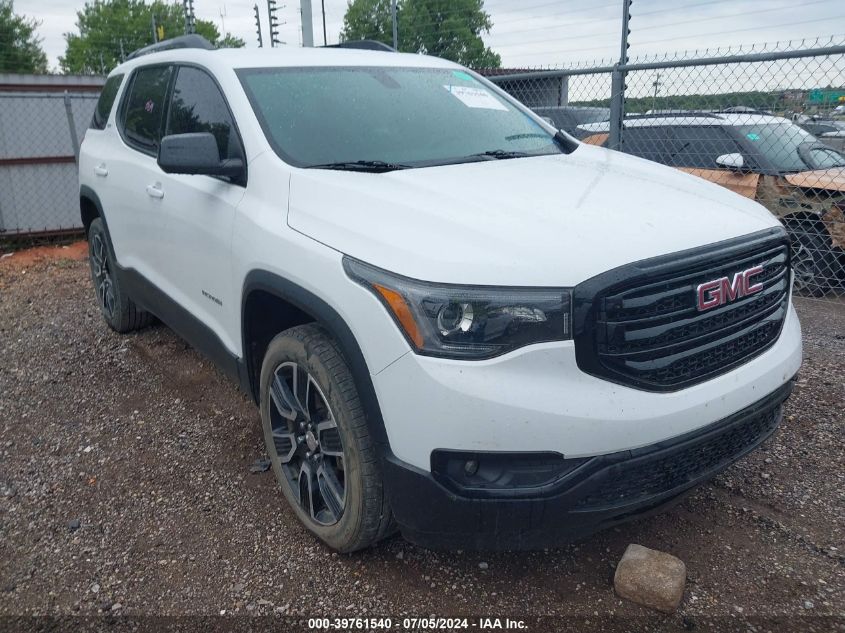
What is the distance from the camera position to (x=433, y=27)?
28.3 meters

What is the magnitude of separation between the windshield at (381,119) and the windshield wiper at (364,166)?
2 cm

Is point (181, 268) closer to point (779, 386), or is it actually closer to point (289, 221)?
point (289, 221)

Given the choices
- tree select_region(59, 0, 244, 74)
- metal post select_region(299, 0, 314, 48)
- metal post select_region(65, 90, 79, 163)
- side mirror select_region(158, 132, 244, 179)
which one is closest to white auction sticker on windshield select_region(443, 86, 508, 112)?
side mirror select_region(158, 132, 244, 179)

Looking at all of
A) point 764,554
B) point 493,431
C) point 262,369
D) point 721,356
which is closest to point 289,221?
point 262,369

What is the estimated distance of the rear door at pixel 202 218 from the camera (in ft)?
10.0

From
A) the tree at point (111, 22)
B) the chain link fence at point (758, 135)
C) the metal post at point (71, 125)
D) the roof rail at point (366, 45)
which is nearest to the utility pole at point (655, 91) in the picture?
the chain link fence at point (758, 135)

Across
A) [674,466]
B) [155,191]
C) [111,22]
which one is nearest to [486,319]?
[674,466]

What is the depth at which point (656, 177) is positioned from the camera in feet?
9.58

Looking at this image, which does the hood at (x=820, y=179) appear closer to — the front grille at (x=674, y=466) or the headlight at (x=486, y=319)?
the front grille at (x=674, y=466)

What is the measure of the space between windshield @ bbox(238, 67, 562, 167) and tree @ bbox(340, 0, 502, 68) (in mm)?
4623

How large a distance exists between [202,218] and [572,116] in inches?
229

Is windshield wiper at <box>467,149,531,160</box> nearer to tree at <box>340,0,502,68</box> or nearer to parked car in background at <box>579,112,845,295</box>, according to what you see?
parked car in background at <box>579,112,845,295</box>

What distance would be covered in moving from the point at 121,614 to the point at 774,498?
2616mm

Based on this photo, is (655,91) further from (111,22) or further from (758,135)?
(111,22)
